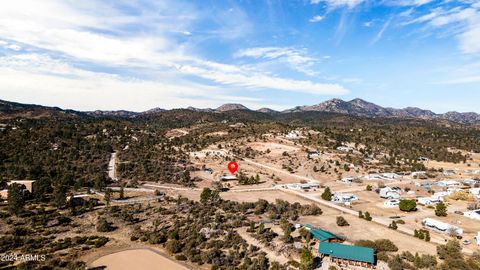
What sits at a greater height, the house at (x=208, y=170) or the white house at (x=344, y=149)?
the white house at (x=344, y=149)

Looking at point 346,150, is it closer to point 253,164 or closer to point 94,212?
point 253,164

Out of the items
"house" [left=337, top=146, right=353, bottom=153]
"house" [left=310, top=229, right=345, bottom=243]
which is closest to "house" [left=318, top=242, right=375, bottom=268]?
"house" [left=310, top=229, right=345, bottom=243]

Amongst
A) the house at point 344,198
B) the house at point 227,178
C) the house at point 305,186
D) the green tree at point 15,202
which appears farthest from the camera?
the house at point 227,178

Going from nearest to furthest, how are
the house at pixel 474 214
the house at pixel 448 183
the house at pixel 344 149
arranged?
the house at pixel 474 214 < the house at pixel 448 183 < the house at pixel 344 149

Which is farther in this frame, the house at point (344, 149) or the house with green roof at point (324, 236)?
the house at point (344, 149)

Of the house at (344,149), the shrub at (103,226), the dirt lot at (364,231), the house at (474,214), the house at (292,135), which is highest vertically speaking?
the house at (292,135)

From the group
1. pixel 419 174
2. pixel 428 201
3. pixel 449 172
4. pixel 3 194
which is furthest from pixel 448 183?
pixel 3 194

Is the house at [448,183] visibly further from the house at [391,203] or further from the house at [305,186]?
the house at [305,186]

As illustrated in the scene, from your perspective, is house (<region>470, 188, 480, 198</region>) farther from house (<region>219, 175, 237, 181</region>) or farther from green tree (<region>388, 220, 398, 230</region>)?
house (<region>219, 175, 237, 181</region>)

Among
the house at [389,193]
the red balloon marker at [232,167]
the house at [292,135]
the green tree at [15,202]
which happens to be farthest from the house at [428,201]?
the green tree at [15,202]
